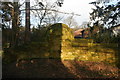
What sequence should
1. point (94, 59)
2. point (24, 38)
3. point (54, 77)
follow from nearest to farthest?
point (54, 77)
point (94, 59)
point (24, 38)

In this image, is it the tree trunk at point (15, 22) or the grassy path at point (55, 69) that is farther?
the tree trunk at point (15, 22)

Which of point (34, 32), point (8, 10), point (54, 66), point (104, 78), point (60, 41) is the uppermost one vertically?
point (8, 10)

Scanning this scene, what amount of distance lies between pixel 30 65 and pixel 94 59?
332 cm

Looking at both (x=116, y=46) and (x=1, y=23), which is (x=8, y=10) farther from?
(x=116, y=46)

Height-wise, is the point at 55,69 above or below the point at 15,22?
below

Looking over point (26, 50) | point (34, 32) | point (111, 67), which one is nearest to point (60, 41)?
point (26, 50)

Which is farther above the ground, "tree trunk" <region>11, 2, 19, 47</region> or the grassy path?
"tree trunk" <region>11, 2, 19, 47</region>

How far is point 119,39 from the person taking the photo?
750 cm

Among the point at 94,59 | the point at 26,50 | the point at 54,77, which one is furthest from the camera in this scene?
the point at 94,59

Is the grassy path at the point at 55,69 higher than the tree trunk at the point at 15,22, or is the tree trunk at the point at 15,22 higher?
the tree trunk at the point at 15,22

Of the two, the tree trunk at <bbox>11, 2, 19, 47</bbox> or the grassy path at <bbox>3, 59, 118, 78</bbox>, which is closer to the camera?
the grassy path at <bbox>3, 59, 118, 78</bbox>

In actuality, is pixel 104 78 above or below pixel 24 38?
below

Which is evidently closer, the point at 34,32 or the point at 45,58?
the point at 45,58

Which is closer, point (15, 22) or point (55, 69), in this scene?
point (55, 69)
